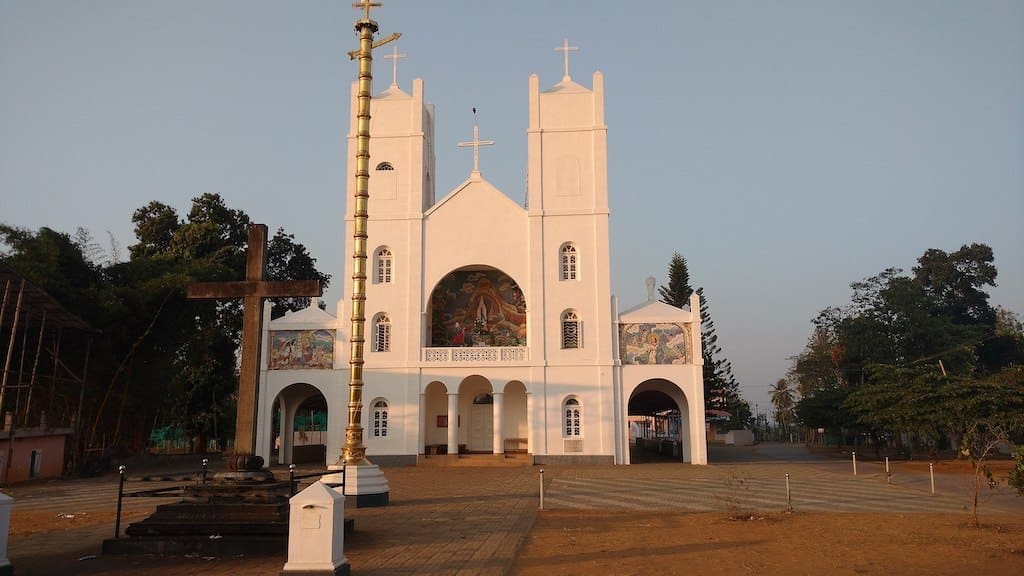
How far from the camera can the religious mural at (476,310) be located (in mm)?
29812

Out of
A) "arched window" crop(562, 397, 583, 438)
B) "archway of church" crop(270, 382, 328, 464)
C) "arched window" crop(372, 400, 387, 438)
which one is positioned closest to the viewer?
"arched window" crop(562, 397, 583, 438)

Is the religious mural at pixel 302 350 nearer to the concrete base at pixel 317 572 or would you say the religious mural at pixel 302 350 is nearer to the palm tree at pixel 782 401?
the concrete base at pixel 317 572

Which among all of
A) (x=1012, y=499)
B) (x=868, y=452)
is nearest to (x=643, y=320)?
(x=1012, y=499)

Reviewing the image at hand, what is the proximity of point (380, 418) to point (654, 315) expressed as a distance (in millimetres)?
10306

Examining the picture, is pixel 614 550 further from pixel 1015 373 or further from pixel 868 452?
pixel 868 452

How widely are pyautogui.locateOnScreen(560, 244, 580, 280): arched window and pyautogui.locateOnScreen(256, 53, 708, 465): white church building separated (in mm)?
55

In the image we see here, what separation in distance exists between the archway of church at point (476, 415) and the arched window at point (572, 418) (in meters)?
3.56

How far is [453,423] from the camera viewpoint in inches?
1079

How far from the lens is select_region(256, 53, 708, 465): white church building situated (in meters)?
27.4

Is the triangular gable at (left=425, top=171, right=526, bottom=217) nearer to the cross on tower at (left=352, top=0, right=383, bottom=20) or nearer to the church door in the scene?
the church door

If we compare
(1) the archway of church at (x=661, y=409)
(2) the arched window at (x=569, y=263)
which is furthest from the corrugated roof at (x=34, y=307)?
(1) the archway of church at (x=661, y=409)

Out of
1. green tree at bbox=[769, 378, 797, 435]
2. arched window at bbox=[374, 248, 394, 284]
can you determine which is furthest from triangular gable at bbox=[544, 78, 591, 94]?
green tree at bbox=[769, 378, 797, 435]

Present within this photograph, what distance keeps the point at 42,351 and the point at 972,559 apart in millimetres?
23781

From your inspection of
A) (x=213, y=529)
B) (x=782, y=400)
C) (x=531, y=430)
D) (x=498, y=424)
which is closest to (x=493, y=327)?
(x=498, y=424)
